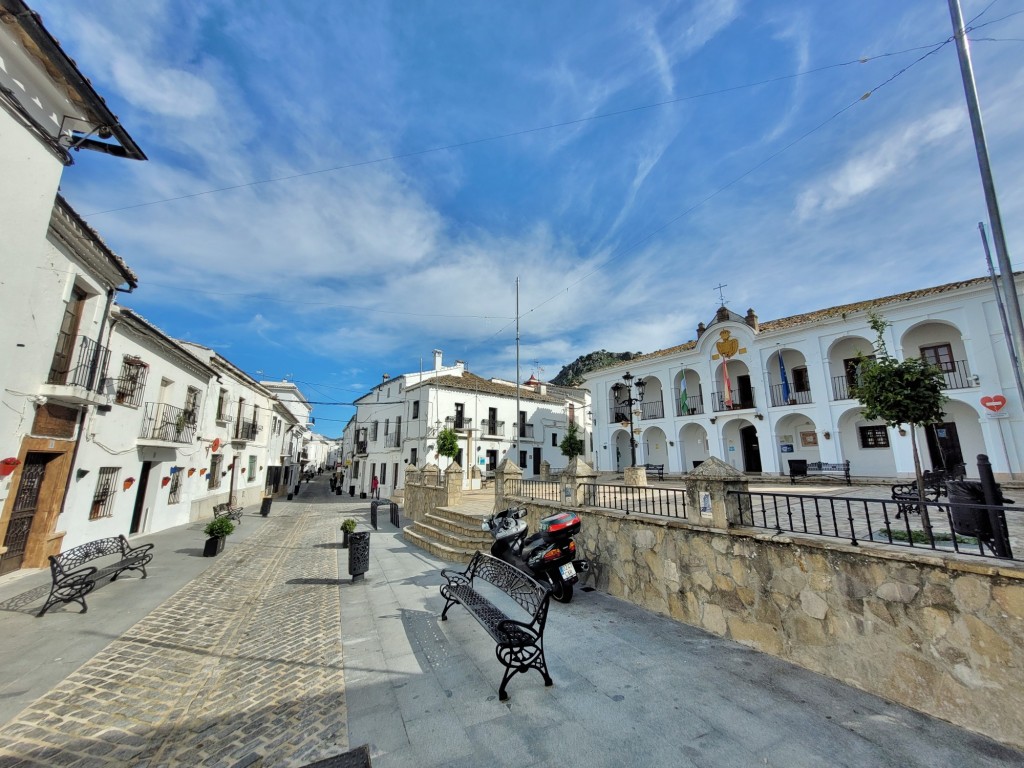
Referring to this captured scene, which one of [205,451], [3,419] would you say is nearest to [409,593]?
[3,419]

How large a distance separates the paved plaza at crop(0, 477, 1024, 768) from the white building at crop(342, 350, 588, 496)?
1774cm

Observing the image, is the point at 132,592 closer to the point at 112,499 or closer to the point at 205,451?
the point at 112,499

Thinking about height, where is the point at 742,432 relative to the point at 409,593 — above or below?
above

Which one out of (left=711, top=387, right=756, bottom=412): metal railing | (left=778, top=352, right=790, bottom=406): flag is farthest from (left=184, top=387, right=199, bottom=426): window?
(left=778, top=352, right=790, bottom=406): flag

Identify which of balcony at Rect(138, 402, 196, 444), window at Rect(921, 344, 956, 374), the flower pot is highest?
window at Rect(921, 344, 956, 374)

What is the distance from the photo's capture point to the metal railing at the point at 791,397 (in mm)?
17453

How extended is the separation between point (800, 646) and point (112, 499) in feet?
45.1

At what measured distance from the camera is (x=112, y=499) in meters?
9.50

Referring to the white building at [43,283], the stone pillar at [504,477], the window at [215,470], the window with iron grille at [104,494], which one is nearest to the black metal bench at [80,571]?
the white building at [43,283]

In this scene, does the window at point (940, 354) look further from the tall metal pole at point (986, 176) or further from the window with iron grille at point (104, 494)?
the window with iron grille at point (104, 494)

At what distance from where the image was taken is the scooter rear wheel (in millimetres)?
5844

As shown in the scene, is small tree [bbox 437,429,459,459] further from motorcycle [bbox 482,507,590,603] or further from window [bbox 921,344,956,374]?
window [bbox 921,344,956,374]

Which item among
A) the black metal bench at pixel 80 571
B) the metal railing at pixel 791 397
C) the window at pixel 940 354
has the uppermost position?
the window at pixel 940 354

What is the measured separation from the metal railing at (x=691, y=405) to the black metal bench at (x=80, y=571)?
69.1ft
